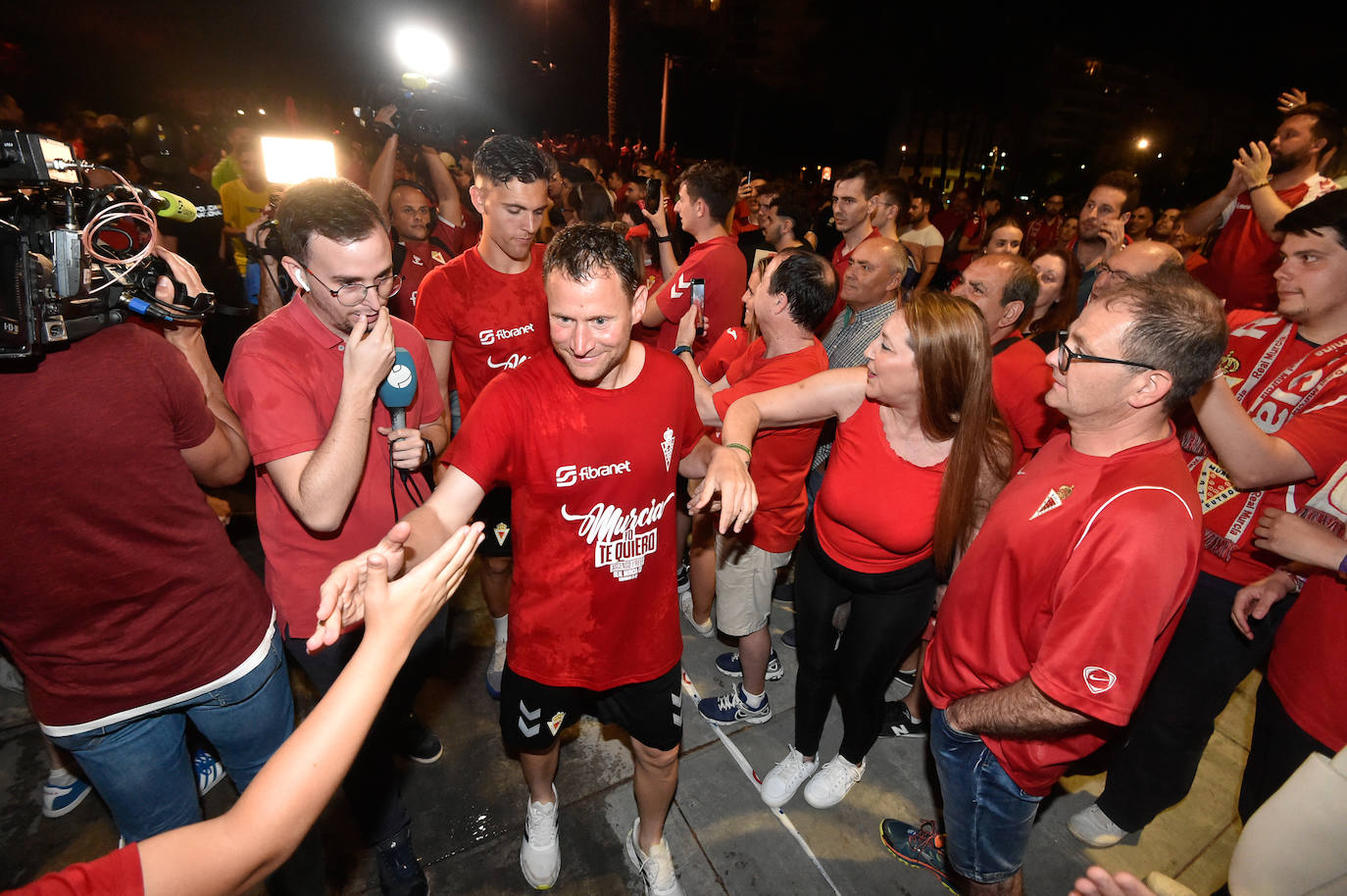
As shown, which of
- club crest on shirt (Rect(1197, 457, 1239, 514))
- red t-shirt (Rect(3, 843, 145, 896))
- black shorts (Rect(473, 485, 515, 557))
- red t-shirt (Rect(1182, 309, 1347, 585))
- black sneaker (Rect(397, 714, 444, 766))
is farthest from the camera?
black shorts (Rect(473, 485, 515, 557))

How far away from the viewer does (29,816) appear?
281cm

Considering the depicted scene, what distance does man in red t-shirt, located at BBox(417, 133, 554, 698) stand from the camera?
316 centimetres

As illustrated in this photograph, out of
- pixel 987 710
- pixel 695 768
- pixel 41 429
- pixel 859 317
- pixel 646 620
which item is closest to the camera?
pixel 41 429

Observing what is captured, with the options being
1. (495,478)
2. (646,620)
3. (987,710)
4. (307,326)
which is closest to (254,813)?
(495,478)

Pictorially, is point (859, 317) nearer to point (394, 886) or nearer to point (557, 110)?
point (394, 886)

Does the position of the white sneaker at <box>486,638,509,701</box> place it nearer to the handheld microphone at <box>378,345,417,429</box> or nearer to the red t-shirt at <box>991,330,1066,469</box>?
the handheld microphone at <box>378,345,417,429</box>

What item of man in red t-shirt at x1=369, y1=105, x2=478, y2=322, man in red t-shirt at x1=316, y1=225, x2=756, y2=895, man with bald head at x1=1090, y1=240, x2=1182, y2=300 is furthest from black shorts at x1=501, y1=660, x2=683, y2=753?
man with bald head at x1=1090, y1=240, x2=1182, y2=300

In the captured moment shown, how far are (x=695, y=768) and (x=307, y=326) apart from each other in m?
2.87

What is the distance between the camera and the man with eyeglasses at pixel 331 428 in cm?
190

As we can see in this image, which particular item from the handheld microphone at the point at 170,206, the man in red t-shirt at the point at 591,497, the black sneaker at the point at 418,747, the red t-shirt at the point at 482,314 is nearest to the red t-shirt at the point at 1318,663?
the man in red t-shirt at the point at 591,497

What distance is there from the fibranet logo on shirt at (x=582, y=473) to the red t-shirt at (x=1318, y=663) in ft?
8.16

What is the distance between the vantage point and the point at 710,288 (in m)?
4.61

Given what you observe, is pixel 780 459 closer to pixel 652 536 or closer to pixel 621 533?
pixel 652 536

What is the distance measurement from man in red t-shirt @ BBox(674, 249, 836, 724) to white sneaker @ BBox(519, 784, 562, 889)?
1.18 meters
